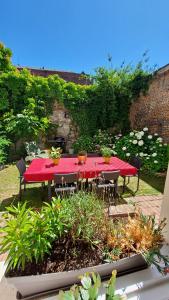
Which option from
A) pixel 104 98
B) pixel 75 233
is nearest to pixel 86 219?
pixel 75 233

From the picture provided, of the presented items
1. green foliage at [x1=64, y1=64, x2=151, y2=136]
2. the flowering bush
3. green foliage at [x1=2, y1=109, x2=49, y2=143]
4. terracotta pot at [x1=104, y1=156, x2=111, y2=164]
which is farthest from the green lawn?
green foliage at [x1=64, y1=64, x2=151, y2=136]

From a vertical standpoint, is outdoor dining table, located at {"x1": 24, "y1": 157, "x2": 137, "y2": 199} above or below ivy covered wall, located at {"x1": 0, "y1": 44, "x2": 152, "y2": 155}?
below

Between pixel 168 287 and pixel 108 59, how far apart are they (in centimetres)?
901

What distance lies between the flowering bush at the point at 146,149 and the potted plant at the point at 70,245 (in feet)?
17.0

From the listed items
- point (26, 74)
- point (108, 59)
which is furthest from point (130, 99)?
point (26, 74)

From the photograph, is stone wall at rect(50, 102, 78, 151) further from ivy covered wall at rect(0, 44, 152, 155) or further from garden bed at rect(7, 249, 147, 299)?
garden bed at rect(7, 249, 147, 299)

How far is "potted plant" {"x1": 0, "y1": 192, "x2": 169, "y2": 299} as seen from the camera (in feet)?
4.16

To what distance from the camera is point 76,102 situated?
881 centimetres

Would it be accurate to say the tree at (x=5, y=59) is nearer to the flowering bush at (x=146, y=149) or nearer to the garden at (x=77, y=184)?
the garden at (x=77, y=184)

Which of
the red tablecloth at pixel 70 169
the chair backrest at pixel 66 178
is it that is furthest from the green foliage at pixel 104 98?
the chair backrest at pixel 66 178

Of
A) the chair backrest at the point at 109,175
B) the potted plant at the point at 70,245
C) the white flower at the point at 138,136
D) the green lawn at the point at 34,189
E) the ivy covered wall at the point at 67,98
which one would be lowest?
the green lawn at the point at 34,189

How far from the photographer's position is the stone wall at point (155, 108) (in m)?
7.15

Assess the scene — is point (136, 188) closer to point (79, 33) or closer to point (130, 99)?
point (130, 99)

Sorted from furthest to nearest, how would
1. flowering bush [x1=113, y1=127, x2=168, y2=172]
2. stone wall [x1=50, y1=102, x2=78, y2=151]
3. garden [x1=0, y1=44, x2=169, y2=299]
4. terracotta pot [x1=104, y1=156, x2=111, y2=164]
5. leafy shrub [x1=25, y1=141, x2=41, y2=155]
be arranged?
stone wall [x1=50, y1=102, x2=78, y2=151]
leafy shrub [x1=25, y1=141, x2=41, y2=155]
flowering bush [x1=113, y1=127, x2=168, y2=172]
terracotta pot [x1=104, y1=156, x2=111, y2=164]
garden [x1=0, y1=44, x2=169, y2=299]
